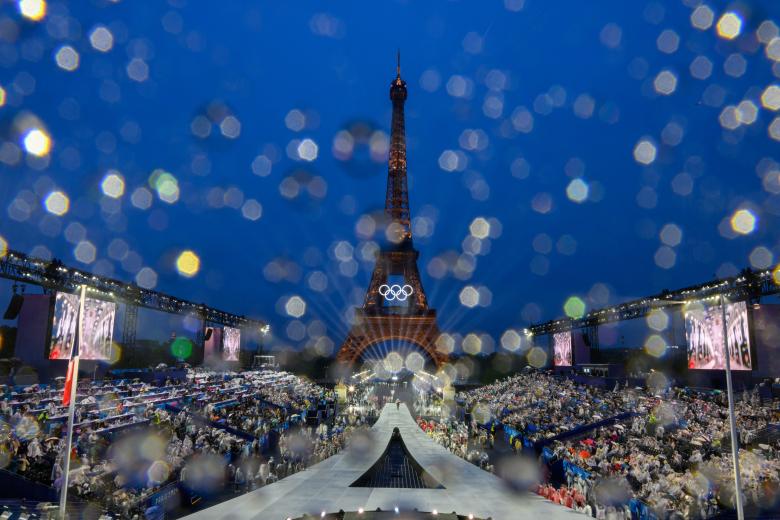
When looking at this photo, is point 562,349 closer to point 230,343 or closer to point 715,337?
point 715,337

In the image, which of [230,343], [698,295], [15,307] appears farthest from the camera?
[230,343]

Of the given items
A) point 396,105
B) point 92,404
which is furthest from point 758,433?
point 396,105

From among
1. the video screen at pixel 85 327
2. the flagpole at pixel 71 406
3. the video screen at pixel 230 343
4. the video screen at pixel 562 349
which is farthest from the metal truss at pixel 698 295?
the video screen at pixel 230 343

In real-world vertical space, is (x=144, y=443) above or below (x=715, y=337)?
below

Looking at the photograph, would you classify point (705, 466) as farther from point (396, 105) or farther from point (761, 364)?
point (396, 105)

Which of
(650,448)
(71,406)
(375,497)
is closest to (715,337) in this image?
(650,448)

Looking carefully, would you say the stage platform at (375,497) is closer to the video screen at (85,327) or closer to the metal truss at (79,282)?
the video screen at (85,327)

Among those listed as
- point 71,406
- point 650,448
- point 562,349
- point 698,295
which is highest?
point 698,295
